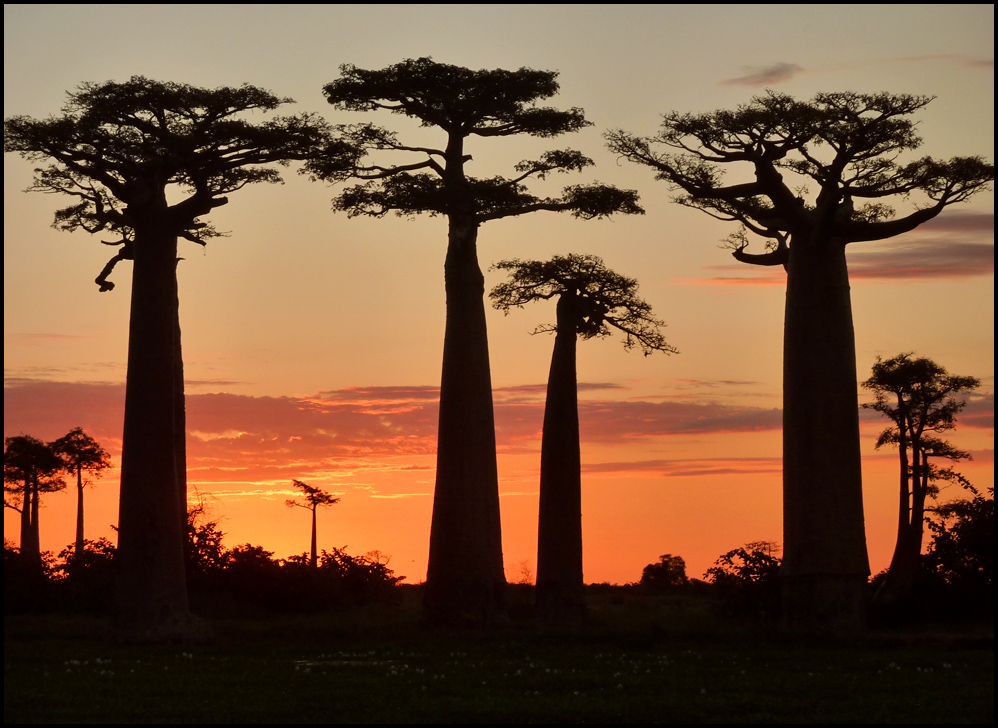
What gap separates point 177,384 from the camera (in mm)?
27516

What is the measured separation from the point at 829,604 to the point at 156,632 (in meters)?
11.3

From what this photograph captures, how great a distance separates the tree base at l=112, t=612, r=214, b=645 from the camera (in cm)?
1955

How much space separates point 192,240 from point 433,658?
14.6 m

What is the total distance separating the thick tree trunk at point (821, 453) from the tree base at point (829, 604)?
0.06ft

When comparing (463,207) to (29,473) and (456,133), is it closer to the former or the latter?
(456,133)

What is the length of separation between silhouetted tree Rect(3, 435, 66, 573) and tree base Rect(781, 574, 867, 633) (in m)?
23.9

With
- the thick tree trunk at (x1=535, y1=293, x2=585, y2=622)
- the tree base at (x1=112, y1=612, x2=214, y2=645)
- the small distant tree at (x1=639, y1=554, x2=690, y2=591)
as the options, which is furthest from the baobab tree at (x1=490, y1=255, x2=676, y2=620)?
the small distant tree at (x1=639, y1=554, x2=690, y2=591)

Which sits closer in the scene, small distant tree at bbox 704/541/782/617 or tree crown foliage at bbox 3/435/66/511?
small distant tree at bbox 704/541/782/617

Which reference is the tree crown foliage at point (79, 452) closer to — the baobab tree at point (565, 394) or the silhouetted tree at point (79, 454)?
the silhouetted tree at point (79, 454)

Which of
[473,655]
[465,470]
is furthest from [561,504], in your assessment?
Answer: [473,655]

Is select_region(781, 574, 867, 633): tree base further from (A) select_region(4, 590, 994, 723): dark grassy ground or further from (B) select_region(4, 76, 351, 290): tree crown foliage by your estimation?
(B) select_region(4, 76, 351, 290): tree crown foliage

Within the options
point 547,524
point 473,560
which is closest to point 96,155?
point 473,560

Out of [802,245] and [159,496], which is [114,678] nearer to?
[159,496]

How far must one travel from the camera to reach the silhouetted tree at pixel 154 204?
1998 cm
